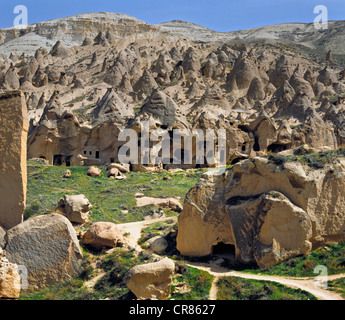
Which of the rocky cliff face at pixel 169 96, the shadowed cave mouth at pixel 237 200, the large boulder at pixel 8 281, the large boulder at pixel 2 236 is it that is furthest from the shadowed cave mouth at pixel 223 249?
the rocky cliff face at pixel 169 96

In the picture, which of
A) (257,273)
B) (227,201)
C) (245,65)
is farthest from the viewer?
(245,65)

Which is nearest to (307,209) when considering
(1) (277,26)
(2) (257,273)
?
(2) (257,273)

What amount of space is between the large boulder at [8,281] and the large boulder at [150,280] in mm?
3660

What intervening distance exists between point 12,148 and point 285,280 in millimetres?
11391

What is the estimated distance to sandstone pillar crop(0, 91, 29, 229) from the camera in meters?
14.2

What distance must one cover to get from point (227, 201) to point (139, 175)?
16784 mm

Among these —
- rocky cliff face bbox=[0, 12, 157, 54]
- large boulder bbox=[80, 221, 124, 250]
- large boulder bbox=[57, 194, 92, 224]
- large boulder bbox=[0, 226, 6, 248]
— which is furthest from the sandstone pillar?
rocky cliff face bbox=[0, 12, 157, 54]

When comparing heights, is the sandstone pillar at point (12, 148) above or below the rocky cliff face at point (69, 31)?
below

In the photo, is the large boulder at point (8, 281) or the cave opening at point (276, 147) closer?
the large boulder at point (8, 281)

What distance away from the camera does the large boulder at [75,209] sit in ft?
63.6

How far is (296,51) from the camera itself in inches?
3666

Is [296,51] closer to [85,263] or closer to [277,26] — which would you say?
[277,26]

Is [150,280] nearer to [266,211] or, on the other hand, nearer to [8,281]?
[8,281]

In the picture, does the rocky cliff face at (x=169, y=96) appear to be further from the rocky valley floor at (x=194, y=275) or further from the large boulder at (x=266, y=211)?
the rocky valley floor at (x=194, y=275)
